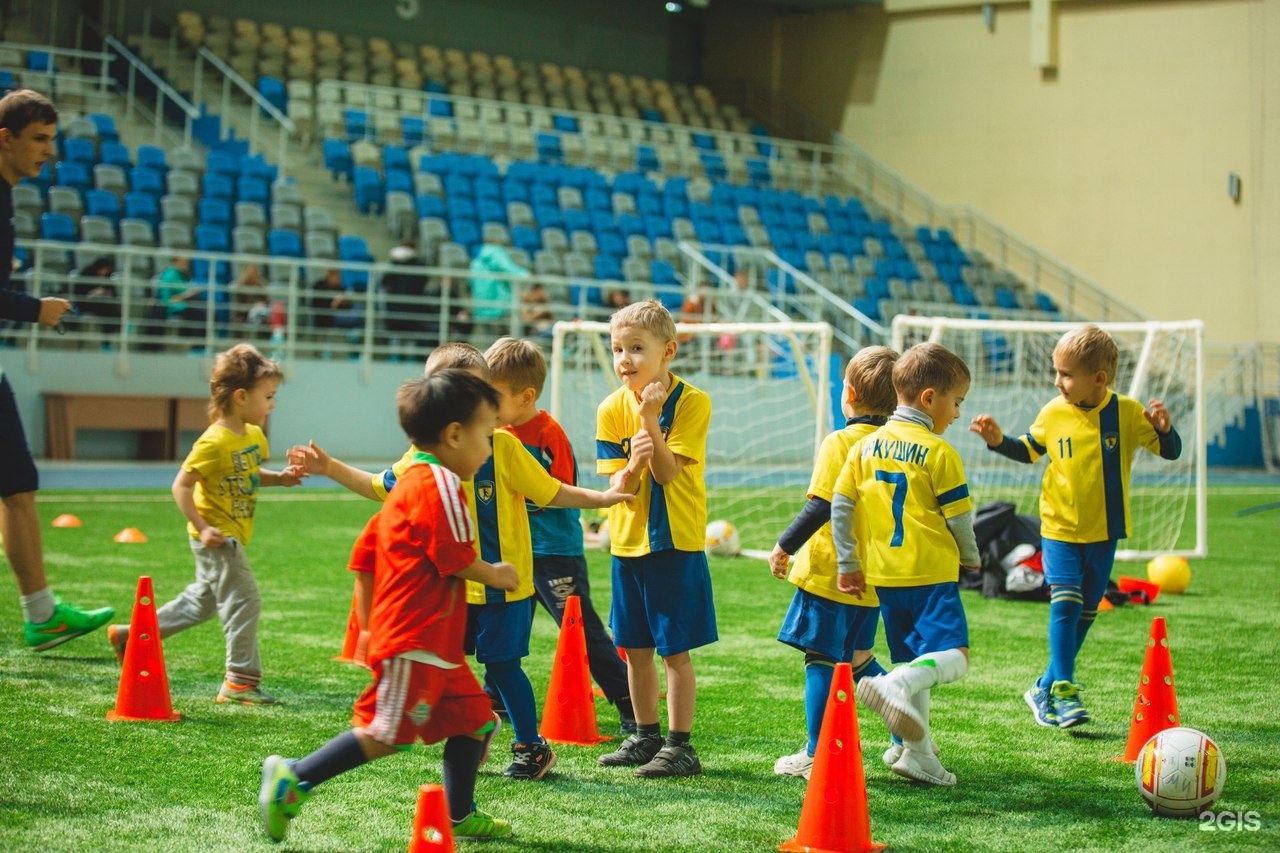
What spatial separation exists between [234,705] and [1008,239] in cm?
2262

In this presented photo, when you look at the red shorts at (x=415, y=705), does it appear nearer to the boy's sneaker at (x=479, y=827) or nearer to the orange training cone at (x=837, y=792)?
the boy's sneaker at (x=479, y=827)

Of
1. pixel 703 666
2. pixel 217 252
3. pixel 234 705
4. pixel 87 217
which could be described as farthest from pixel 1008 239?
pixel 234 705

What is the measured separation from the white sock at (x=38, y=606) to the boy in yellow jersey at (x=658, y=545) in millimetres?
2553

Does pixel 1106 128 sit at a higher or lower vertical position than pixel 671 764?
higher

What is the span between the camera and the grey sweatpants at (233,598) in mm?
4879

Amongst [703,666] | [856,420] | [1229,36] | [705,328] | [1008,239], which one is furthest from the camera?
[1008,239]

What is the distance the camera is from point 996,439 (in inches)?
188

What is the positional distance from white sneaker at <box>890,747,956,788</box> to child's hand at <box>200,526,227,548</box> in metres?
2.57

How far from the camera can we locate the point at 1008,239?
25.3m

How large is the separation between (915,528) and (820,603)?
1.33ft

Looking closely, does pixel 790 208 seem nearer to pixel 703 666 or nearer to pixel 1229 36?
pixel 1229 36

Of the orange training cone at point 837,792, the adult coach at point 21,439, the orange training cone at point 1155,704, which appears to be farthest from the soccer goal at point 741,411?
the orange training cone at point 837,792

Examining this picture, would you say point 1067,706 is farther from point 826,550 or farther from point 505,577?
point 505,577

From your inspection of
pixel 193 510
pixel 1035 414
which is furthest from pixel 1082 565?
pixel 1035 414
